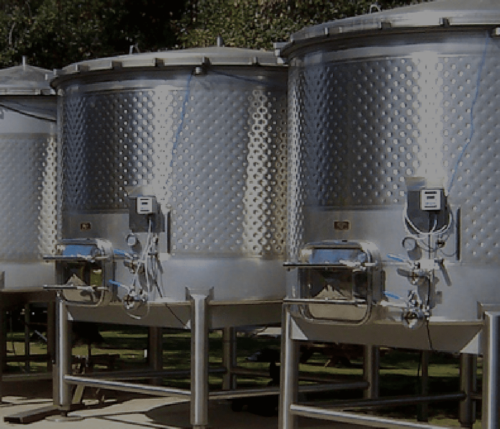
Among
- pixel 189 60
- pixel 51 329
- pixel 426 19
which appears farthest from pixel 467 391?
pixel 51 329

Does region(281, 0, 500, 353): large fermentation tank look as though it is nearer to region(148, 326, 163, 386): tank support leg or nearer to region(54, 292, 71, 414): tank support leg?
region(54, 292, 71, 414): tank support leg

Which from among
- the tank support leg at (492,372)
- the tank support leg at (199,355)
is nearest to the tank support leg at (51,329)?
the tank support leg at (199,355)

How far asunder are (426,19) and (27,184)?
16.4 feet

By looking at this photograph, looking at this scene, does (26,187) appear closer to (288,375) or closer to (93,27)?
(288,375)

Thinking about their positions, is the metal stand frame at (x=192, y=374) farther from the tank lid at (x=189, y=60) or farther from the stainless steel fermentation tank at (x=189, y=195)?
the tank lid at (x=189, y=60)

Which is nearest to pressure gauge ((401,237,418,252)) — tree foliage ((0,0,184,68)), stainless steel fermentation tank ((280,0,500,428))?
stainless steel fermentation tank ((280,0,500,428))

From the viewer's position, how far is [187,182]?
342 inches

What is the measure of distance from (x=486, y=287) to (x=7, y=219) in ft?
17.6

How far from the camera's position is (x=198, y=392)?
8.49 meters

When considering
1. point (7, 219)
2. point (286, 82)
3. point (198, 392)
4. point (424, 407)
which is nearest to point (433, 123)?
point (286, 82)

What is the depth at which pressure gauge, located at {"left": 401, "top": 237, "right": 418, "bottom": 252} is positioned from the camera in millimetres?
6840

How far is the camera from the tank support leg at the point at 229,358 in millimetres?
10781

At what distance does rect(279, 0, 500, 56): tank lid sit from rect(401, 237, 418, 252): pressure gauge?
1.27 m

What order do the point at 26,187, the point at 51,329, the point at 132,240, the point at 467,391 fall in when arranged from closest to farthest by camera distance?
the point at 132,240, the point at 467,391, the point at 26,187, the point at 51,329
